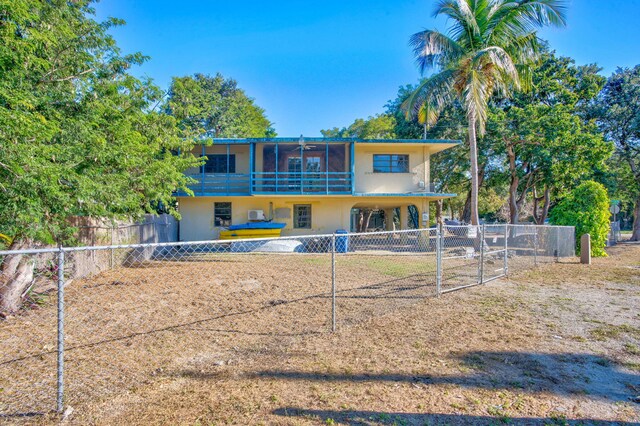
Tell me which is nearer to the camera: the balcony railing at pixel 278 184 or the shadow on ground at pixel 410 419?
the shadow on ground at pixel 410 419

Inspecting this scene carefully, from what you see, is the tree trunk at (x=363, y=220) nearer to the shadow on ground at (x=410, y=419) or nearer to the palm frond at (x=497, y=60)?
the palm frond at (x=497, y=60)

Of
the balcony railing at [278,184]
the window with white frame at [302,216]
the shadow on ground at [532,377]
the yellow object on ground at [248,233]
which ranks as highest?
the balcony railing at [278,184]

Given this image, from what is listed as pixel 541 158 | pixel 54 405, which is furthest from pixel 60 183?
pixel 541 158

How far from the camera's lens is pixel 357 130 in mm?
39031

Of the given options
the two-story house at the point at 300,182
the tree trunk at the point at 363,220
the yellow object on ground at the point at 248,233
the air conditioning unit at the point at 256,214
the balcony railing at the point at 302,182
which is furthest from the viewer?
the tree trunk at the point at 363,220

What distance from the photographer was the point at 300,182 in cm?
1827

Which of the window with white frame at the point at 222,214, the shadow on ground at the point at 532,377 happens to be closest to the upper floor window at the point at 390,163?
the window with white frame at the point at 222,214

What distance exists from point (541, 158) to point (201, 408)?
880 inches

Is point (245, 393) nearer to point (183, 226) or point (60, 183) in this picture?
point (60, 183)

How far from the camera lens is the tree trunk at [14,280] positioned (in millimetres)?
6133

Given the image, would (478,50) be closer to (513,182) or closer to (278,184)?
(278,184)

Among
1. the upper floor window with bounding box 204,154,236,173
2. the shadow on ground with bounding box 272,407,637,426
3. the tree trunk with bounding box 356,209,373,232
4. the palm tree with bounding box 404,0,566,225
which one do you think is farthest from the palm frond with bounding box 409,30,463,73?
the tree trunk with bounding box 356,209,373,232

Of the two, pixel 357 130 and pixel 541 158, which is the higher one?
pixel 357 130

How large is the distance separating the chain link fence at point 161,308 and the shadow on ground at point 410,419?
1.62 metres
